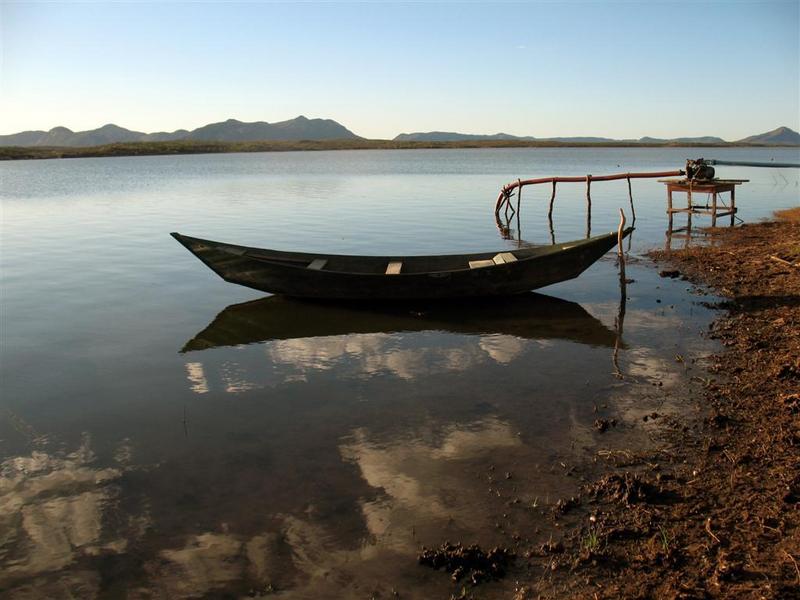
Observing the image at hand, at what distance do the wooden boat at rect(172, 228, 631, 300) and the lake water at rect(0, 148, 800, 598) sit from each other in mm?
510

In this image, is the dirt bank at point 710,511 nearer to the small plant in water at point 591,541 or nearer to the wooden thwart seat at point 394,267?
the small plant in water at point 591,541

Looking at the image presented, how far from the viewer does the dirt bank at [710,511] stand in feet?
16.7

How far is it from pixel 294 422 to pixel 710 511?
5.32m

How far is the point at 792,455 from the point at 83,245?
24.8 meters

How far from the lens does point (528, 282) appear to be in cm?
1437

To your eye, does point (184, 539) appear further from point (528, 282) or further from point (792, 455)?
point (528, 282)

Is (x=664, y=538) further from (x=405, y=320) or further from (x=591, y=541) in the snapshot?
(x=405, y=320)

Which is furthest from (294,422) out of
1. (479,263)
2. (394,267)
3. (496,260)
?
(496,260)

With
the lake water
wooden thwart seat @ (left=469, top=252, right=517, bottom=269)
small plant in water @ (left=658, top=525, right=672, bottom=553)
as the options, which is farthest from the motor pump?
small plant in water @ (left=658, top=525, right=672, bottom=553)

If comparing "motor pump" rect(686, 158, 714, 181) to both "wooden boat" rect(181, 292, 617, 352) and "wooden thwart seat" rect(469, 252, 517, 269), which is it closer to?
"wooden boat" rect(181, 292, 617, 352)

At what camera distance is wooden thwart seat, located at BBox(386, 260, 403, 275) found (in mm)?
14823

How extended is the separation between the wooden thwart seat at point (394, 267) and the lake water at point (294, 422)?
978 mm

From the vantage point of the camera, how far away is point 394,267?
15.1 meters

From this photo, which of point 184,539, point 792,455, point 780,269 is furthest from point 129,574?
point 780,269
